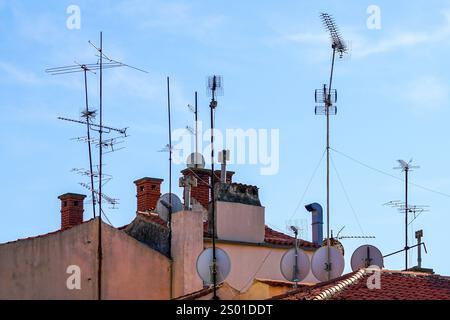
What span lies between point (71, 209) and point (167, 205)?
641 cm

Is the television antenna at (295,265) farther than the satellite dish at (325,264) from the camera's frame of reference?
Yes

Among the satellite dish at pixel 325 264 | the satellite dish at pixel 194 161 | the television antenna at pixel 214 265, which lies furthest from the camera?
the satellite dish at pixel 194 161

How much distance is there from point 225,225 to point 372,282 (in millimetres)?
8682

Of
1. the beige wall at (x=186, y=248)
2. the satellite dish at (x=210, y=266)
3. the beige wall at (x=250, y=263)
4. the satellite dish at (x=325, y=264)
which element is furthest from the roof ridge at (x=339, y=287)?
the beige wall at (x=250, y=263)

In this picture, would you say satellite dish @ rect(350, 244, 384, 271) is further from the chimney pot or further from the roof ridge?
the chimney pot

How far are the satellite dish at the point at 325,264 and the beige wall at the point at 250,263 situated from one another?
5.64 metres

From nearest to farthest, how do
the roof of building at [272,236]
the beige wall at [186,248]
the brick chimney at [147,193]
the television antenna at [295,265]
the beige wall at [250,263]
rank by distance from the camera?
1. the television antenna at [295,265]
2. the beige wall at [186,248]
3. the roof of building at [272,236]
4. the beige wall at [250,263]
5. the brick chimney at [147,193]

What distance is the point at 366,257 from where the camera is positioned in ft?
90.9

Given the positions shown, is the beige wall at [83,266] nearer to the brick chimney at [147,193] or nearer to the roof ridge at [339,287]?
the brick chimney at [147,193]

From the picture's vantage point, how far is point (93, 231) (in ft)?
98.5

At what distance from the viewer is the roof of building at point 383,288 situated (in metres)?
23.8

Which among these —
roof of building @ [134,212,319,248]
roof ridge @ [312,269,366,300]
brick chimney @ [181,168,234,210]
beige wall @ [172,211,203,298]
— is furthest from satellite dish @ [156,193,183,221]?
roof ridge @ [312,269,366,300]
